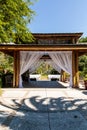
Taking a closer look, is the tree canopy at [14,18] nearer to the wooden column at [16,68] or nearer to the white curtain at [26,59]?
the white curtain at [26,59]

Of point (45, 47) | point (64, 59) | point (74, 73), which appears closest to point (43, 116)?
point (45, 47)

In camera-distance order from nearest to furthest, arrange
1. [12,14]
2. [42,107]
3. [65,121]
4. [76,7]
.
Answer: [65,121] → [42,107] → [12,14] → [76,7]

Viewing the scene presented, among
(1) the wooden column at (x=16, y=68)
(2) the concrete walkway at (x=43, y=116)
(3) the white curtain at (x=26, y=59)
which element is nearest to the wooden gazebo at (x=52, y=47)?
(1) the wooden column at (x=16, y=68)

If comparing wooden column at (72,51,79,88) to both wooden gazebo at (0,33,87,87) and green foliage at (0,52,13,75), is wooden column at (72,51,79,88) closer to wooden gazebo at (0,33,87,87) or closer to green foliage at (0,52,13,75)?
wooden gazebo at (0,33,87,87)

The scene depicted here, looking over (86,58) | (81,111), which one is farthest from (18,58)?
(86,58)

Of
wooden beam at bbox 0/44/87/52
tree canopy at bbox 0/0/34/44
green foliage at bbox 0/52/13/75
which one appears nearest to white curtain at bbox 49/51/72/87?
wooden beam at bbox 0/44/87/52

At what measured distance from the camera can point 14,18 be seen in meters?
15.5

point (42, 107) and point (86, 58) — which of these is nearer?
point (42, 107)

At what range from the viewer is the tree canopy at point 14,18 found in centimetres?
1427

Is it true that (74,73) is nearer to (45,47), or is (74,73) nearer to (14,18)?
(45,47)

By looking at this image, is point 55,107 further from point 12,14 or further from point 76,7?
point 76,7

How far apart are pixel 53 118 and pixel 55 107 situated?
2164mm

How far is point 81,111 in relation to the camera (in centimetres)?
946

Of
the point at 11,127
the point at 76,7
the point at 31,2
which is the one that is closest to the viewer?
the point at 11,127
